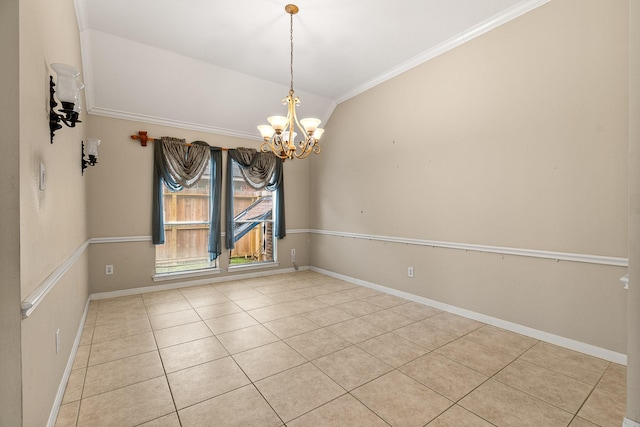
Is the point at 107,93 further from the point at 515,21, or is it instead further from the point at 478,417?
the point at 478,417

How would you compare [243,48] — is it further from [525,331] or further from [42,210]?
[525,331]

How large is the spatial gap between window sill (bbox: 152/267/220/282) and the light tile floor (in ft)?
2.87

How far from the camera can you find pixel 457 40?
3.20 meters

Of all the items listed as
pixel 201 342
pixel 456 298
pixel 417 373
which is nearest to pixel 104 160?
pixel 201 342

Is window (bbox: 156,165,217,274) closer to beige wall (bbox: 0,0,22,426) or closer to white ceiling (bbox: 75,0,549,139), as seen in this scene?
white ceiling (bbox: 75,0,549,139)

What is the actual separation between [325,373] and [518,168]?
2555 millimetres

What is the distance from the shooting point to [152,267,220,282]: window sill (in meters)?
4.31

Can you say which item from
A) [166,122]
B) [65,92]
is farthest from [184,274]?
[65,92]

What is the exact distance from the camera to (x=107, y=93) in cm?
368

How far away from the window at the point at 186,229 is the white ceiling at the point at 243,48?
3.47 feet

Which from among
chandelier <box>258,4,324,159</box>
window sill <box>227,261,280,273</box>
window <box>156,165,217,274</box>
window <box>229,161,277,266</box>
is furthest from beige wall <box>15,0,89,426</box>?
window <box>229,161,277,266</box>

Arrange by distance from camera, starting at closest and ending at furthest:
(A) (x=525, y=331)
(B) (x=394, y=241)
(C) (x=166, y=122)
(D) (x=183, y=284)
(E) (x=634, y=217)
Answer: (E) (x=634, y=217), (A) (x=525, y=331), (B) (x=394, y=241), (C) (x=166, y=122), (D) (x=183, y=284)

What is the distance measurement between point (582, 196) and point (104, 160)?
5.31 meters

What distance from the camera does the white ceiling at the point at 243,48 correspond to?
280 centimetres
